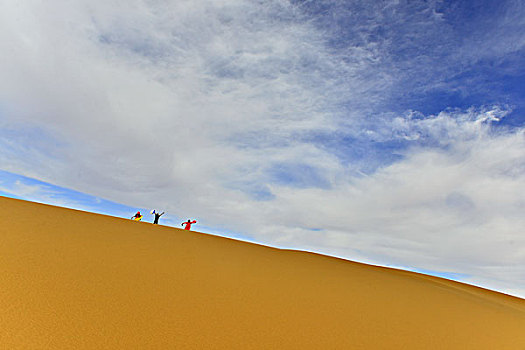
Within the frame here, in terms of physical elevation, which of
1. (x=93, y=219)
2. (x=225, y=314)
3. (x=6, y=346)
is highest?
(x=93, y=219)

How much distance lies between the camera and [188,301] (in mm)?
3699

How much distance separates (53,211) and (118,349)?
513 centimetres

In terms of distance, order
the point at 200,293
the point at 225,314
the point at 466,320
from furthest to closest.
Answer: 1. the point at 466,320
2. the point at 200,293
3. the point at 225,314

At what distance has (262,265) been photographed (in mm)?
5953

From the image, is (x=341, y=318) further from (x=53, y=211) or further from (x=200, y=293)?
(x=53, y=211)

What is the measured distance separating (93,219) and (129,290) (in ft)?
11.9

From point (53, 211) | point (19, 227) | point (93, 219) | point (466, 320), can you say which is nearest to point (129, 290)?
point (19, 227)

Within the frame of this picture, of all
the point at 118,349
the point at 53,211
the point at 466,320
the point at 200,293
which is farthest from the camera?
the point at 53,211

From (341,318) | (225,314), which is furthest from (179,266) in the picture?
(341,318)

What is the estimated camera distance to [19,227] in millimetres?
4949

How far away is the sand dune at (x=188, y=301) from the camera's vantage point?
2896 millimetres

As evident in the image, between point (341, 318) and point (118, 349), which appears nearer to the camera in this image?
point (118, 349)

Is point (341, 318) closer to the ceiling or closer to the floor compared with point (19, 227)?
closer to the floor

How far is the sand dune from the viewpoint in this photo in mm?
2896
